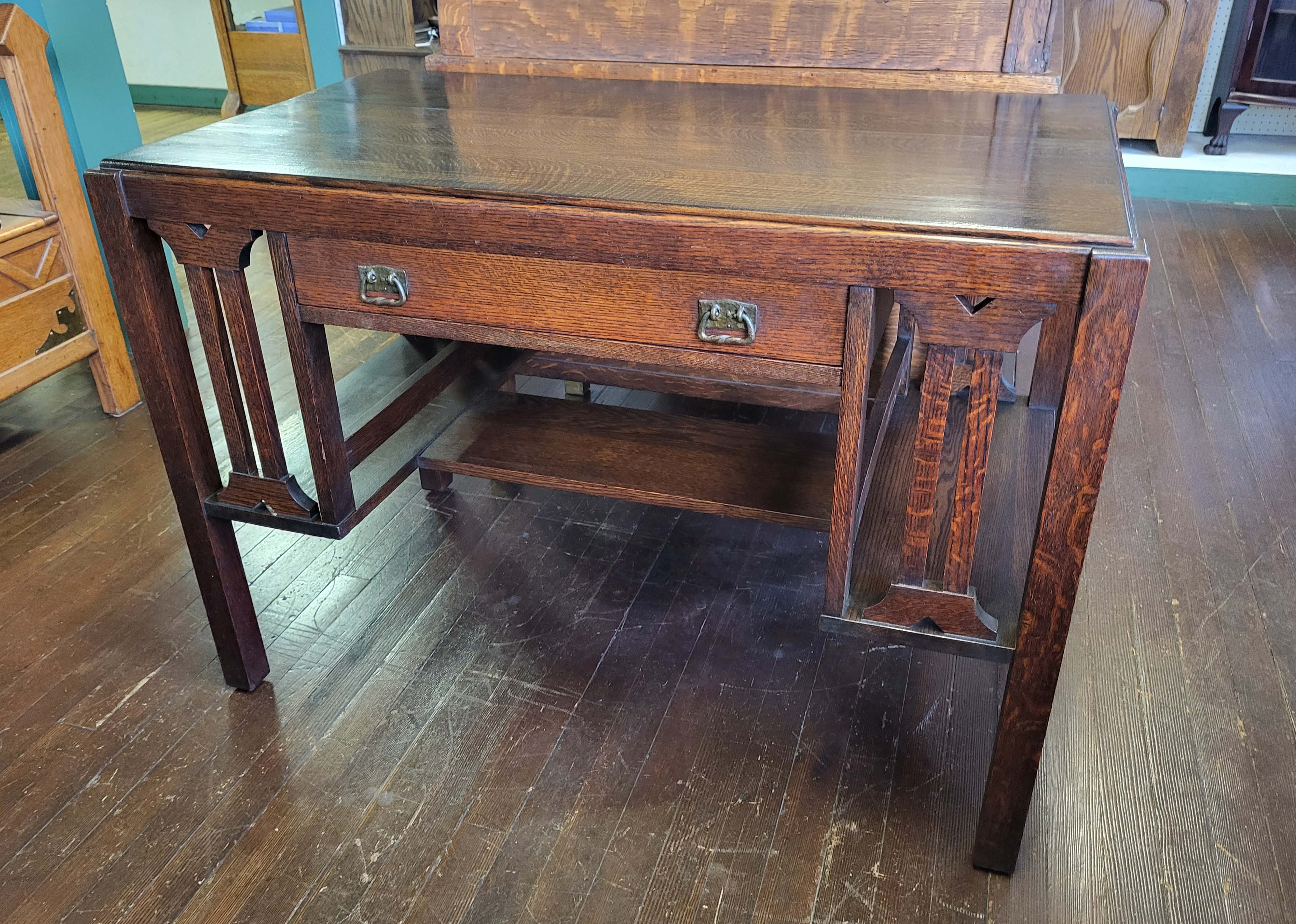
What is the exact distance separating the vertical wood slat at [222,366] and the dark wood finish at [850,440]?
78 centimetres

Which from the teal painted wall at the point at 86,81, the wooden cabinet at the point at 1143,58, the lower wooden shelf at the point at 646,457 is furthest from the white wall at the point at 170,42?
the lower wooden shelf at the point at 646,457

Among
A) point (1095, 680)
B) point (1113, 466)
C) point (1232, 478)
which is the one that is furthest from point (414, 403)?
point (1232, 478)

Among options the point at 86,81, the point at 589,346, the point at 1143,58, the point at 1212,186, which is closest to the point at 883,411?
the point at 589,346

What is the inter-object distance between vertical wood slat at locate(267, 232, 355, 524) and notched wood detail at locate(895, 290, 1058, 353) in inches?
28.8

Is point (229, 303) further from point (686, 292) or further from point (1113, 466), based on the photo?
point (1113, 466)

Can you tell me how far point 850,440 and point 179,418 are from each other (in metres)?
0.93

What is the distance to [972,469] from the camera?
1.15 meters

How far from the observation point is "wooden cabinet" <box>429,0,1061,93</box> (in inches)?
64.1

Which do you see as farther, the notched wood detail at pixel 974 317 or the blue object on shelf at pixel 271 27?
the blue object on shelf at pixel 271 27

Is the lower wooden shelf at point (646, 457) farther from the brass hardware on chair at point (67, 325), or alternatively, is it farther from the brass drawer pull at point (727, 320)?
the brass hardware on chair at point (67, 325)

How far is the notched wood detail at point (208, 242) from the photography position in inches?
50.8

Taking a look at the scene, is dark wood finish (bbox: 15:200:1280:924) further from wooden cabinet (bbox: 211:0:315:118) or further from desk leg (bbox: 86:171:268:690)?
wooden cabinet (bbox: 211:0:315:118)

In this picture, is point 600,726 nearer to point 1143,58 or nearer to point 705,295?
point 705,295

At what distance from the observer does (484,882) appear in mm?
1344
